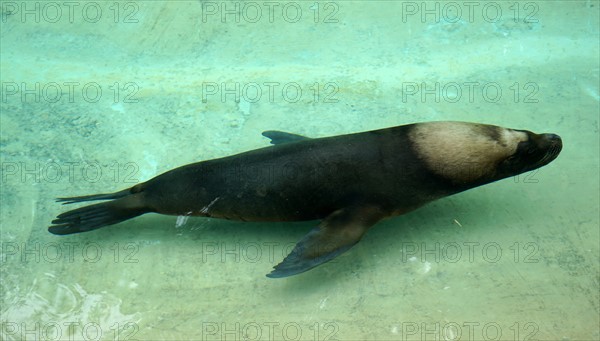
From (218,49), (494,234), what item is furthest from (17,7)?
(494,234)

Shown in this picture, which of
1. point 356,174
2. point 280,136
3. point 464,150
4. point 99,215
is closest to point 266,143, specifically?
point 280,136

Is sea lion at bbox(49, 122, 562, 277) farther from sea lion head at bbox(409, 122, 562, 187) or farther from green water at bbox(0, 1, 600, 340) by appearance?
green water at bbox(0, 1, 600, 340)

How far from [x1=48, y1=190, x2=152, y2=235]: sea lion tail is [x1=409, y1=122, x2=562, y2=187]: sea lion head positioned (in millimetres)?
2159

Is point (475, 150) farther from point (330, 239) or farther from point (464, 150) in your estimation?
point (330, 239)

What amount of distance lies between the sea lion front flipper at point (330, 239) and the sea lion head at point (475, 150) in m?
0.57

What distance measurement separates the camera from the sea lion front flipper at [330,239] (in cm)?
364

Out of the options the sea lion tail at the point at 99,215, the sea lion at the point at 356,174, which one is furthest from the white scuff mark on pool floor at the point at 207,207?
the sea lion tail at the point at 99,215

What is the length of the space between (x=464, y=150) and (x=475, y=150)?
8 centimetres

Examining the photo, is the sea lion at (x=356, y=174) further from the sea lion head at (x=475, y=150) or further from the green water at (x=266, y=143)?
the green water at (x=266, y=143)

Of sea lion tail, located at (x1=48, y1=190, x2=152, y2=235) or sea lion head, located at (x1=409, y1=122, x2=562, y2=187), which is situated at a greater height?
sea lion head, located at (x1=409, y1=122, x2=562, y2=187)

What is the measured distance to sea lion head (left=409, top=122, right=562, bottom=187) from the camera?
13.1 feet

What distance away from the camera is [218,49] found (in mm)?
6320

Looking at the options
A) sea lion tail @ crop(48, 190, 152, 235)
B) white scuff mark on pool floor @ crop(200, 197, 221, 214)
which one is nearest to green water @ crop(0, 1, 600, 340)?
sea lion tail @ crop(48, 190, 152, 235)

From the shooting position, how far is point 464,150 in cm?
400
